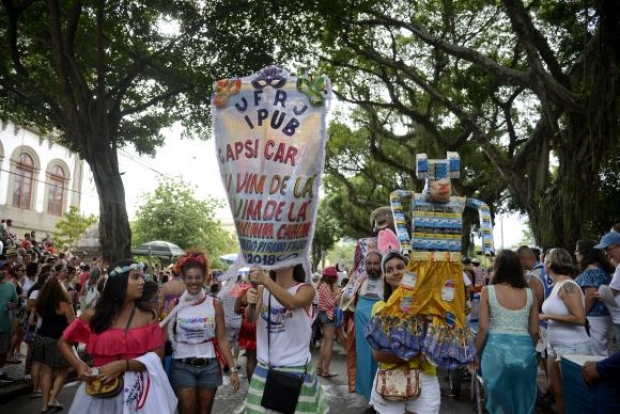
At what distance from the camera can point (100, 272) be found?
35.2 ft

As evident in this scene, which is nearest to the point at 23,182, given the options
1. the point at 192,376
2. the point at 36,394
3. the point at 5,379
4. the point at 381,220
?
the point at 5,379

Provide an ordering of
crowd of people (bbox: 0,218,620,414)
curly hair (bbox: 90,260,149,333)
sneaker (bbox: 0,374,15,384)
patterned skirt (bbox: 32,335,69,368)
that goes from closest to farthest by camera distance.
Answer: crowd of people (bbox: 0,218,620,414)
curly hair (bbox: 90,260,149,333)
patterned skirt (bbox: 32,335,69,368)
sneaker (bbox: 0,374,15,384)

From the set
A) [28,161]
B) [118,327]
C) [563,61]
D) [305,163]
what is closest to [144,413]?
[118,327]

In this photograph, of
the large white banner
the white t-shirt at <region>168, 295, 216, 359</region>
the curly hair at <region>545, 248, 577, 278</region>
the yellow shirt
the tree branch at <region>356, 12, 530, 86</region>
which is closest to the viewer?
the large white banner

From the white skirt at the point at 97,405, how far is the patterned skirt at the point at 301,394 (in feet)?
2.83

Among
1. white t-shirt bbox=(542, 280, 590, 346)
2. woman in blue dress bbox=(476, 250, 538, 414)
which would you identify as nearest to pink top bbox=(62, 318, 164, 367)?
woman in blue dress bbox=(476, 250, 538, 414)

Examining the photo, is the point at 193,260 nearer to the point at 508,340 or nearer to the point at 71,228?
the point at 508,340

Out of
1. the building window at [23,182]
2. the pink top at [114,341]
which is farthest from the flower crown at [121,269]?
the building window at [23,182]

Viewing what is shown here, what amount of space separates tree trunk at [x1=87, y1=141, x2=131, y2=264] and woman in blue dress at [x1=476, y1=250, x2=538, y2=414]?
8.24 metres

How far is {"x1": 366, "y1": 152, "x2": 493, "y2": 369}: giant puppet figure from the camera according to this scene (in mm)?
3959

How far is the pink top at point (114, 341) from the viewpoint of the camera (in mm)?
3670

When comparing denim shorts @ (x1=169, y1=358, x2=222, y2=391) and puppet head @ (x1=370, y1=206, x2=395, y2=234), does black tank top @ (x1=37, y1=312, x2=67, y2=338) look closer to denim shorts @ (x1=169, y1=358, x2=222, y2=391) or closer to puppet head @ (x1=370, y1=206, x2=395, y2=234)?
denim shorts @ (x1=169, y1=358, x2=222, y2=391)

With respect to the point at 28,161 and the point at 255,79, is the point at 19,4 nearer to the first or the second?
the point at 255,79

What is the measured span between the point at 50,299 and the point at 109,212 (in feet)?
15.2
